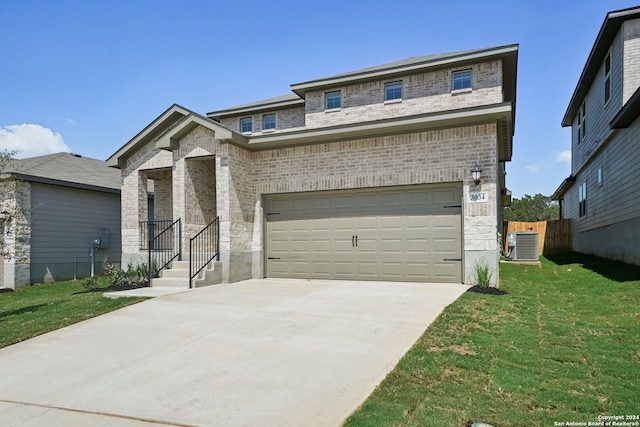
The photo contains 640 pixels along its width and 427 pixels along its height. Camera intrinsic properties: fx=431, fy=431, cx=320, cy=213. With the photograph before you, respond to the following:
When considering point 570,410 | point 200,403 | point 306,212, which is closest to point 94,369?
point 200,403

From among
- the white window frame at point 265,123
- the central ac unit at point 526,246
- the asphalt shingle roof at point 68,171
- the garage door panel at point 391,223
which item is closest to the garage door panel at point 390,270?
the garage door panel at point 391,223

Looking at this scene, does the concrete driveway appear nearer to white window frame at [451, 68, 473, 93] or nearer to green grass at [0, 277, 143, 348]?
green grass at [0, 277, 143, 348]

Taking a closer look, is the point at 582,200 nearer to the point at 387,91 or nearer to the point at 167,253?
the point at 387,91

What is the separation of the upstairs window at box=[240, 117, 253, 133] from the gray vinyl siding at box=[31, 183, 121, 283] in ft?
19.9

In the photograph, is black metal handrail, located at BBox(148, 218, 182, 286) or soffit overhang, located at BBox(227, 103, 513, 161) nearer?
soffit overhang, located at BBox(227, 103, 513, 161)

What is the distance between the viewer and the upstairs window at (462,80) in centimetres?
1251

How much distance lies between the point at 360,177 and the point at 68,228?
11.3 m

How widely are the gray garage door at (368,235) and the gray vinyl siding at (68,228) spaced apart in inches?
328

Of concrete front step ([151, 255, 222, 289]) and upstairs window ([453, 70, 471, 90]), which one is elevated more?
upstairs window ([453, 70, 471, 90])

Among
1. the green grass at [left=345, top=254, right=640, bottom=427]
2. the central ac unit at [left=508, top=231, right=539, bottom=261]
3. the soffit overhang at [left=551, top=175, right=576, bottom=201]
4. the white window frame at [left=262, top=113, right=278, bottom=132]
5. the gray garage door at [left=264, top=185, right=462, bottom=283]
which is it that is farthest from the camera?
the soffit overhang at [left=551, top=175, right=576, bottom=201]

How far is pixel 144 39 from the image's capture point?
11.5 metres

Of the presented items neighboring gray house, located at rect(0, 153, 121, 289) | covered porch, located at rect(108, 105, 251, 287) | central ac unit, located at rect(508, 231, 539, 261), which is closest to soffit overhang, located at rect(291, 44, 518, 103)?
covered porch, located at rect(108, 105, 251, 287)

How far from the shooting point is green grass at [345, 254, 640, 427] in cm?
345

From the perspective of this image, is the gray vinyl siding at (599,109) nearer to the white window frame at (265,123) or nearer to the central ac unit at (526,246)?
the central ac unit at (526,246)
